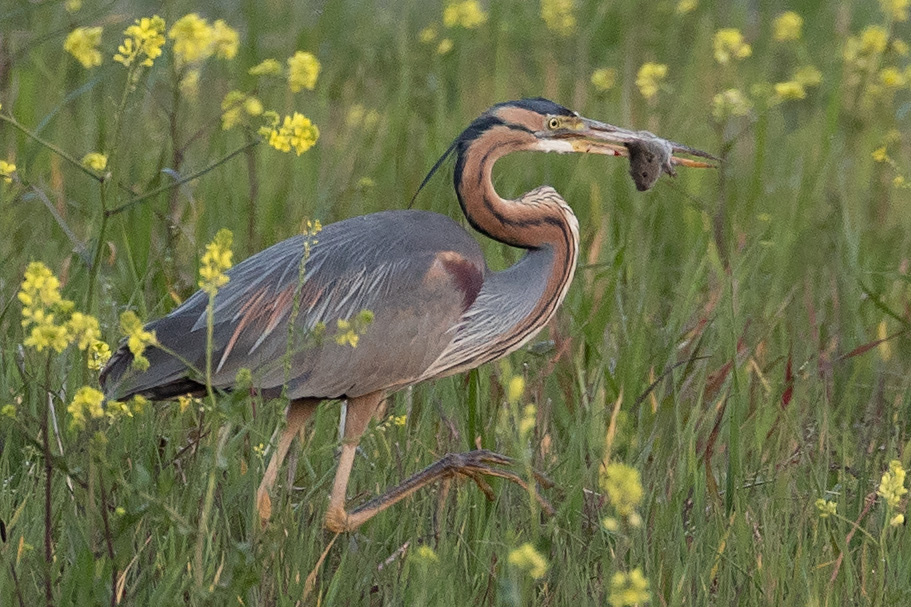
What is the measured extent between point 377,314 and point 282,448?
15.3 inches

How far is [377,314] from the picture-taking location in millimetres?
3535

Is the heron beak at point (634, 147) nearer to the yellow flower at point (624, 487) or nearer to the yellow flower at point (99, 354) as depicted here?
the yellow flower at point (99, 354)

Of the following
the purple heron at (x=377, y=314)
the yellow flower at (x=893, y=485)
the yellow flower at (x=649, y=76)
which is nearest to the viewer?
the yellow flower at (x=893, y=485)

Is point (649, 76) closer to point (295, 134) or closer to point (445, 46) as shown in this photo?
point (445, 46)

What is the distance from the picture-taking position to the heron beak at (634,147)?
3908 mm

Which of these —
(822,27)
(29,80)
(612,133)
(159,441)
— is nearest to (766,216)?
(612,133)

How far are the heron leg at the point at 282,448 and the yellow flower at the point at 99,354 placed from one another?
40 centimetres

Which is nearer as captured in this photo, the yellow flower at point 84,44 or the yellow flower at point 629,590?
the yellow flower at point 629,590

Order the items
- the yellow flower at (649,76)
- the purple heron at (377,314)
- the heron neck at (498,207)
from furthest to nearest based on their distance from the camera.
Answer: the yellow flower at (649,76)
the heron neck at (498,207)
the purple heron at (377,314)

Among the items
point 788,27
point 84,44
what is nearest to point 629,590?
point 84,44

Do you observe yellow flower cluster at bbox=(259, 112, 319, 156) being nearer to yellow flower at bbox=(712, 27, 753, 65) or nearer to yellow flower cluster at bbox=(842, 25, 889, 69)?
yellow flower at bbox=(712, 27, 753, 65)

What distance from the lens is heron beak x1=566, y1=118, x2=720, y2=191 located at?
3908 mm

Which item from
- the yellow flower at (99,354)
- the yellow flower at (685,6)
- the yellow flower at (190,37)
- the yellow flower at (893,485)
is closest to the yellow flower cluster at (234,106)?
the yellow flower at (190,37)

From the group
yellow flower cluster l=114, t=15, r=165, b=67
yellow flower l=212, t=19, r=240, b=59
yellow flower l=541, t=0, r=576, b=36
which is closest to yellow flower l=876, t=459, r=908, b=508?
yellow flower cluster l=114, t=15, r=165, b=67
